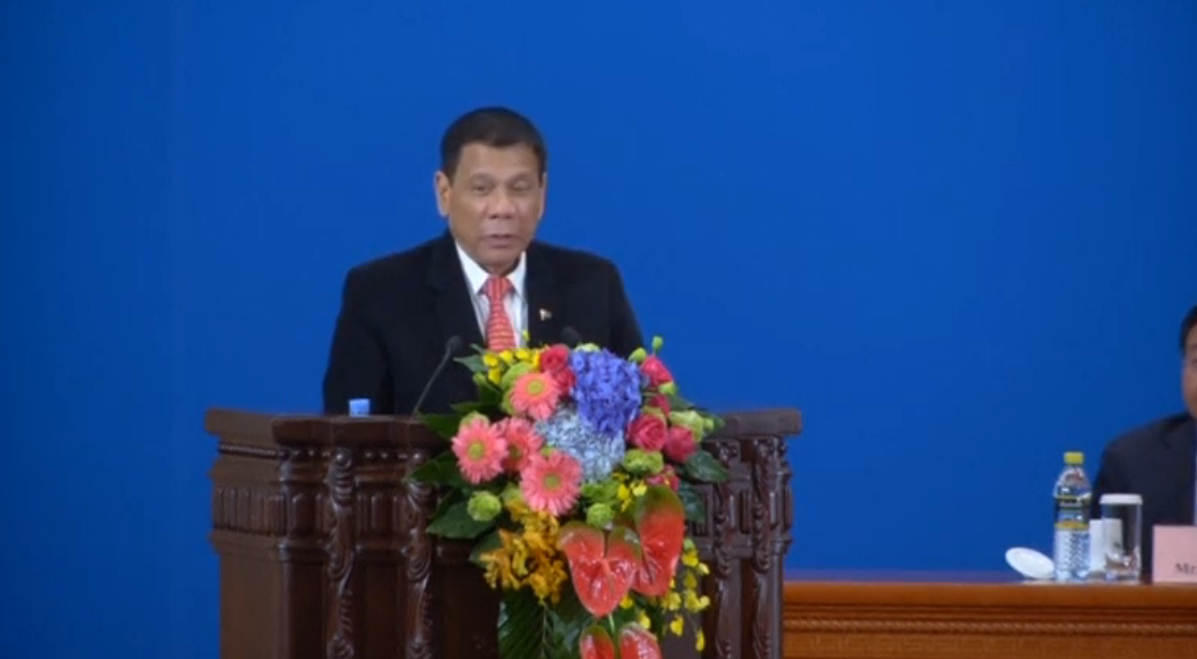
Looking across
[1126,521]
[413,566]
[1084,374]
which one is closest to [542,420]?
[413,566]

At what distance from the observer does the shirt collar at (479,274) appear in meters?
3.18

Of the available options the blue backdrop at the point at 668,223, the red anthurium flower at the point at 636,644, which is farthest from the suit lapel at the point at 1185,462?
the red anthurium flower at the point at 636,644

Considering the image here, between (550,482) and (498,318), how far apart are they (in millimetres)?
908

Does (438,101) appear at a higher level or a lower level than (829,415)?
higher

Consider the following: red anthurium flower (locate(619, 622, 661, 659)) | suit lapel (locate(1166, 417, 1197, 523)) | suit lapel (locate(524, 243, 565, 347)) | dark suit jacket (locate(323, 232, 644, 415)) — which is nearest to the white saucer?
suit lapel (locate(1166, 417, 1197, 523))

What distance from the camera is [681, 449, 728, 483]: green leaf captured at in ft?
7.80

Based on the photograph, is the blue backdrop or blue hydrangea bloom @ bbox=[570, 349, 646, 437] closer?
blue hydrangea bloom @ bbox=[570, 349, 646, 437]

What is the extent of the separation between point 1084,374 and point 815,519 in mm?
673

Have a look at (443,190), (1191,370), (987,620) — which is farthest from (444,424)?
(1191,370)

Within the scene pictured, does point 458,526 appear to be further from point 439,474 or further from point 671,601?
point 671,601

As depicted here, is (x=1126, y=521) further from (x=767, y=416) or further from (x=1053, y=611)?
(x=767, y=416)

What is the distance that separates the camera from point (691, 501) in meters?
2.38

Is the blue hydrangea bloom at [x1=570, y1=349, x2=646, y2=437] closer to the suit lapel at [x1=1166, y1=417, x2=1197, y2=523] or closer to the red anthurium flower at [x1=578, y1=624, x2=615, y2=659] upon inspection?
the red anthurium flower at [x1=578, y1=624, x2=615, y2=659]

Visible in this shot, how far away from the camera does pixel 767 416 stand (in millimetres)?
2535
